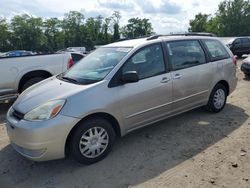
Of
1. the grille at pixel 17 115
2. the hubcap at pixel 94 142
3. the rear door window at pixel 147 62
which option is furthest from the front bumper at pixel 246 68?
the grille at pixel 17 115

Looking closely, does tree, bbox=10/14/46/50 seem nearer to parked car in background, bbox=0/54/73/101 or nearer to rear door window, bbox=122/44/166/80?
parked car in background, bbox=0/54/73/101

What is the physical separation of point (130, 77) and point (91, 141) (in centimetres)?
106

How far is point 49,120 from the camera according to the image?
345cm

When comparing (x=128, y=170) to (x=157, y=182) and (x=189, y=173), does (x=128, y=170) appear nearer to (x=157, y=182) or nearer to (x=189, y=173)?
(x=157, y=182)

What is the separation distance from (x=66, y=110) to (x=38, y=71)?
162 inches

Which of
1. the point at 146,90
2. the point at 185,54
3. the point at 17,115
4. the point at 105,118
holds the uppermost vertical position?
the point at 185,54

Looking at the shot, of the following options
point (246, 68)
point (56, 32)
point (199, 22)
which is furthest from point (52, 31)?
point (246, 68)

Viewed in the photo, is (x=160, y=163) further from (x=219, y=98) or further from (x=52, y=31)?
(x=52, y=31)

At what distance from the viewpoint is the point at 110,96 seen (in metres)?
3.87

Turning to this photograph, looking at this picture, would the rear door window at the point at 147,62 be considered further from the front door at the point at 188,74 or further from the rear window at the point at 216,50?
the rear window at the point at 216,50

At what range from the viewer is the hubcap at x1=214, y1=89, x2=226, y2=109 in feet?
18.3

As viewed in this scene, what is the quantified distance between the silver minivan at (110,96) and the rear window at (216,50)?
0.03 m

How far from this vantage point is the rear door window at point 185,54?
4730 millimetres

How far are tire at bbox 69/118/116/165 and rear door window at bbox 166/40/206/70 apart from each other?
1684 mm
